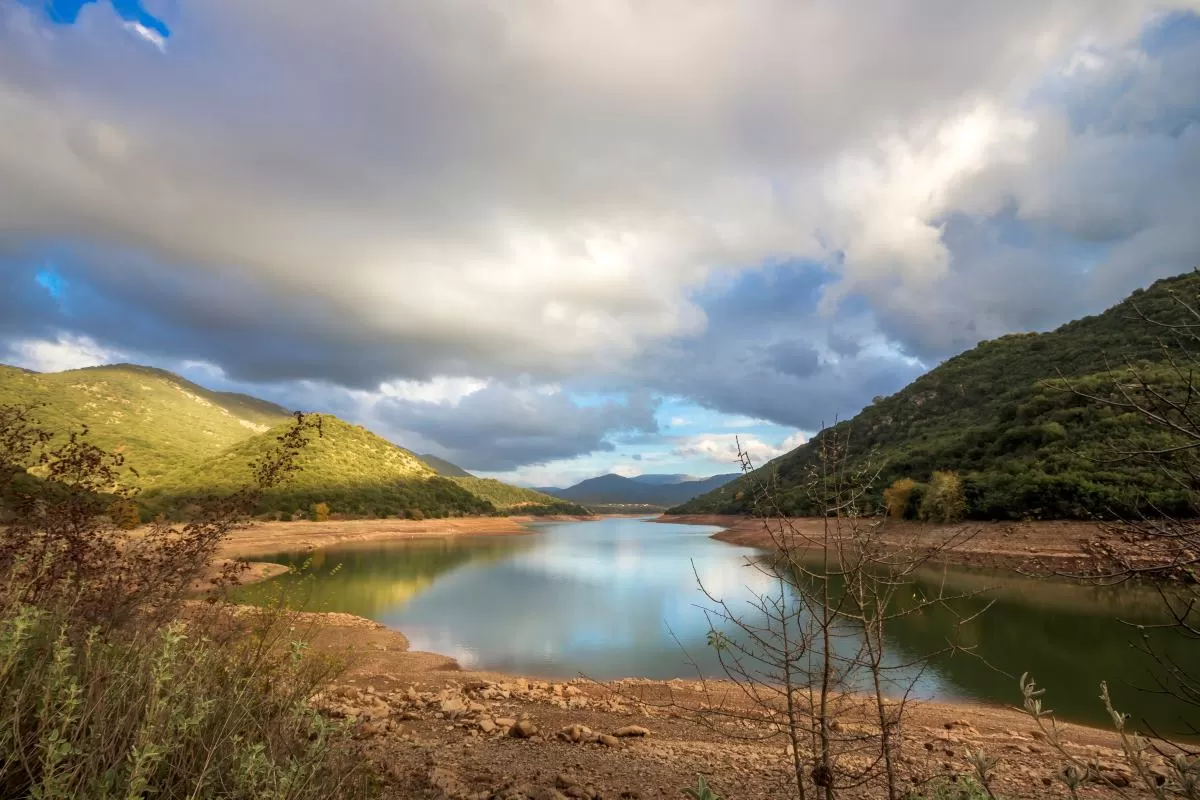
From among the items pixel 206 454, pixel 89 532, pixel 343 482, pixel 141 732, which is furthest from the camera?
pixel 206 454

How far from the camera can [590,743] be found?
7.23m

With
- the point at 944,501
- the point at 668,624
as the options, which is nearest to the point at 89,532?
the point at 668,624

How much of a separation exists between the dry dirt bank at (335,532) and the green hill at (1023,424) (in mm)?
34187

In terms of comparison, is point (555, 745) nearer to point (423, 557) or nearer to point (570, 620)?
point (570, 620)

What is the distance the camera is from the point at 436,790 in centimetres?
492

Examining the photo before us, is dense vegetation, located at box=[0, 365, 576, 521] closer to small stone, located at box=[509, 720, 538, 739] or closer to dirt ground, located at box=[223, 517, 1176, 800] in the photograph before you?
dirt ground, located at box=[223, 517, 1176, 800]

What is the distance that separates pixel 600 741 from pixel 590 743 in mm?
132

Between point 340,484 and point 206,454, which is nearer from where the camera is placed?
point 340,484

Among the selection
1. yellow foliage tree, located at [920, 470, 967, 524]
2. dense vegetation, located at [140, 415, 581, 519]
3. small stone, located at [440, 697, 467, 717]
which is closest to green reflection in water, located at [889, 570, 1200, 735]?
small stone, located at [440, 697, 467, 717]

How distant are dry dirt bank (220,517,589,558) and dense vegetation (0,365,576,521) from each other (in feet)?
10.2

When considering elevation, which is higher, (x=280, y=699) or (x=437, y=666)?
(x=280, y=699)

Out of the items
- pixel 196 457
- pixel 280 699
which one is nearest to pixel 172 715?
pixel 280 699

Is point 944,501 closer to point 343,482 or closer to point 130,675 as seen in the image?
point 130,675

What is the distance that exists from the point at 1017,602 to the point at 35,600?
1124 inches
